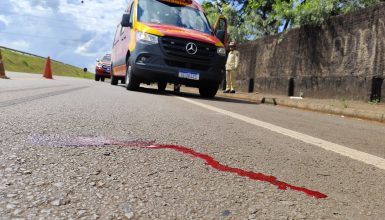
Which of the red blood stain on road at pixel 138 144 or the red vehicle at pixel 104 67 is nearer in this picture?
the red blood stain on road at pixel 138 144

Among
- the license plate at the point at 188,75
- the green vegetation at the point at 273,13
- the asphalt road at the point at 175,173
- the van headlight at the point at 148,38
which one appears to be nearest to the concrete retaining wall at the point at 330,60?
the green vegetation at the point at 273,13

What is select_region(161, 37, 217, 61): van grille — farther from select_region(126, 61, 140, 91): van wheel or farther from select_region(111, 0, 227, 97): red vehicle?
select_region(126, 61, 140, 91): van wheel

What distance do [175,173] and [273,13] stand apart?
15628mm

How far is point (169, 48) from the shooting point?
394 inches

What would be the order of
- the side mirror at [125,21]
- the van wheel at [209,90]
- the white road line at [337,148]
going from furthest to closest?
1. the van wheel at [209,90]
2. the side mirror at [125,21]
3. the white road line at [337,148]

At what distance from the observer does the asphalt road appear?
184 cm

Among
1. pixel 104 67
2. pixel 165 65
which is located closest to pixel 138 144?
pixel 165 65

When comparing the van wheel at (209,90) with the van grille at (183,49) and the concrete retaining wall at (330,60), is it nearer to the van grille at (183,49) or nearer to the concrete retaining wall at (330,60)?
the van grille at (183,49)

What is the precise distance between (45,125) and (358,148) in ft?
8.78

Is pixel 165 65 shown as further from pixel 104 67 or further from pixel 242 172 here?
pixel 104 67

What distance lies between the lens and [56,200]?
5.98 ft

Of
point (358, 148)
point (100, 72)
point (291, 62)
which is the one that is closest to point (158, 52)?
point (291, 62)

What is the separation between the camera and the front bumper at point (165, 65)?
32.8 ft

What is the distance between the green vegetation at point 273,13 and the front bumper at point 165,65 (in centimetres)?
379
